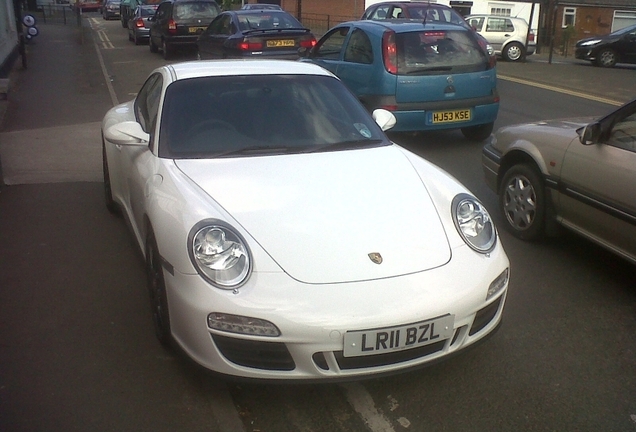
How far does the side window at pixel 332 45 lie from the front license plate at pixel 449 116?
1837mm

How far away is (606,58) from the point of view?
2173 centimetres

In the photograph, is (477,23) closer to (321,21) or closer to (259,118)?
(321,21)

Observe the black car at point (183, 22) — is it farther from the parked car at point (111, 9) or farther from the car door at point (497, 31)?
the parked car at point (111, 9)

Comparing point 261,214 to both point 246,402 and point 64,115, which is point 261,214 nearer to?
point 246,402

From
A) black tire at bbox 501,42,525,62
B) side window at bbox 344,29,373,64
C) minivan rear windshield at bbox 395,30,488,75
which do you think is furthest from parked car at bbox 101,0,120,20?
minivan rear windshield at bbox 395,30,488,75

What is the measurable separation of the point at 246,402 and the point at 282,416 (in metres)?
0.21

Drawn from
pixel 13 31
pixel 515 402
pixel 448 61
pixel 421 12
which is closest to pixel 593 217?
pixel 515 402

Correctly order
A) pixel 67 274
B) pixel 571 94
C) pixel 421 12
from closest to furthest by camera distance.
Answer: pixel 67 274
pixel 571 94
pixel 421 12

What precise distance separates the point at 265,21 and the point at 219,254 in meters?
12.7

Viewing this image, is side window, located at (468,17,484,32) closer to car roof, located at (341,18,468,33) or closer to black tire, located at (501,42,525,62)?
black tire, located at (501,42,525,62)

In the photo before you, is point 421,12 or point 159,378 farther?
point 421,12

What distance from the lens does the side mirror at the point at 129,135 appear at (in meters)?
4.52

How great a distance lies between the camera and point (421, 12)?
16.6 metres

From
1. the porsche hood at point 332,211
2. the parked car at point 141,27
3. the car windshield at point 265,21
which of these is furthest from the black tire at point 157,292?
the parked car at point 141,27
